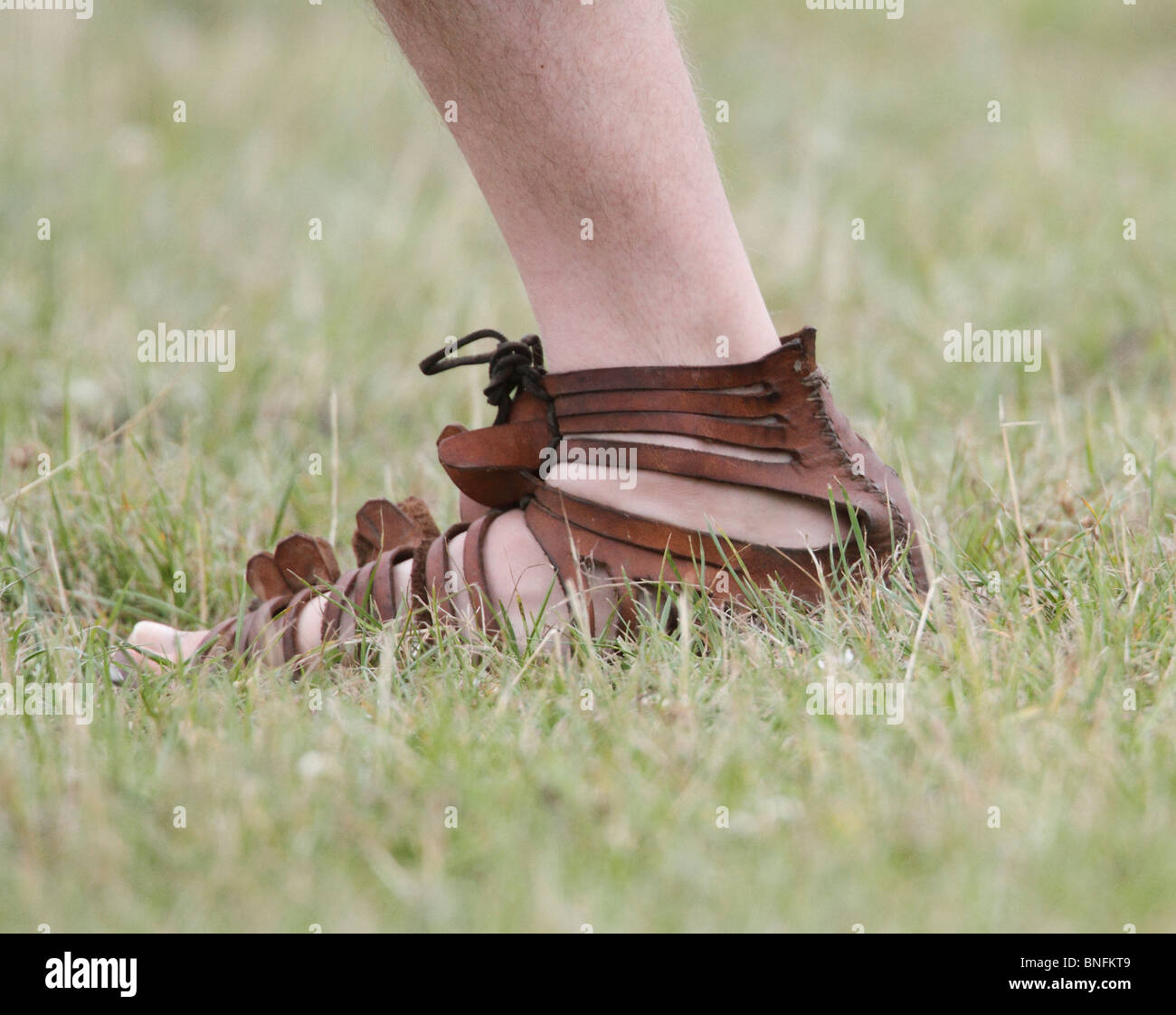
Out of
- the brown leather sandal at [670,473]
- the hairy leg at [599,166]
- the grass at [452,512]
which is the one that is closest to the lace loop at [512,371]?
the brown leather sandal at [670,473]

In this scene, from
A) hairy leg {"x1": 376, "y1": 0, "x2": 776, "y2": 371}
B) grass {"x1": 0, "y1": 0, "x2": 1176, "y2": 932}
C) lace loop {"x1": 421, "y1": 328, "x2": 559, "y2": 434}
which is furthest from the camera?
lace loop {"x1": 421, "y1": 328, "x2": 559, "y2": 434}

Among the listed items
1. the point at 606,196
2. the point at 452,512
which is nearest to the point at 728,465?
the point at 606,196

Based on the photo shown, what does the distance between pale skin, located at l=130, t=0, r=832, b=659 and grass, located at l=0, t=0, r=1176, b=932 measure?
5.2 inches

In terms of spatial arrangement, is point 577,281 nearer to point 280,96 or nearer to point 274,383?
point 274,383

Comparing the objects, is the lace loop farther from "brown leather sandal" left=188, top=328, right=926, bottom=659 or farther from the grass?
the grass

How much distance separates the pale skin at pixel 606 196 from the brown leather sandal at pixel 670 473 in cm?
2

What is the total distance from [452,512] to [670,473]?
1.97 ft

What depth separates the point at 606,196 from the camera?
128 cm

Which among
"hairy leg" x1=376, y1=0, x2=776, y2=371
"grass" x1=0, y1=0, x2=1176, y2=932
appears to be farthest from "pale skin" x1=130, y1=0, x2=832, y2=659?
"grass" x1=0, y1=0, x2=1176, y2=932

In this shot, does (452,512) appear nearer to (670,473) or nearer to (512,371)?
(512,371)

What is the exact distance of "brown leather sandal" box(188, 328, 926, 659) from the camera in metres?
1.34

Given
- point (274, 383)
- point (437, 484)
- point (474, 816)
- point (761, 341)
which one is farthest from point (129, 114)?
point (474, 816)

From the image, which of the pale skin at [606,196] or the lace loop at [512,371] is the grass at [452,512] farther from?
the lace loop at [512,371]

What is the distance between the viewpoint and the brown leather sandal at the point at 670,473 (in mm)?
1345
